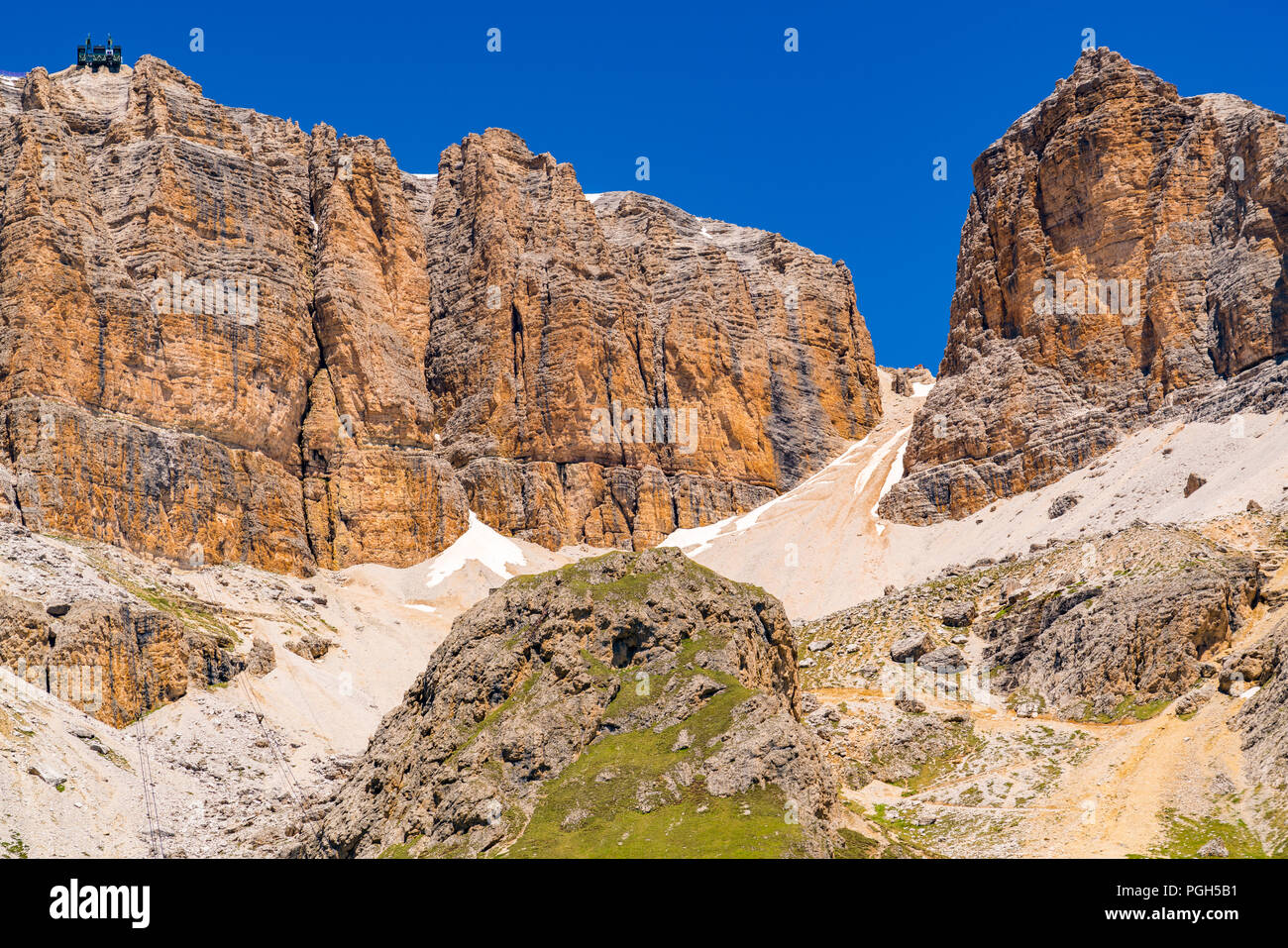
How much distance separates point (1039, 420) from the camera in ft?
468

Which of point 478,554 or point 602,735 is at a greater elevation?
point 478,554

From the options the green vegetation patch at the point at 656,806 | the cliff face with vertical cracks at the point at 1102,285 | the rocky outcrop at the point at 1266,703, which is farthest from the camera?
the cliff face with vertical cracks at the point at 1102,285

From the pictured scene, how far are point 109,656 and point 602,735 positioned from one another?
5885cm

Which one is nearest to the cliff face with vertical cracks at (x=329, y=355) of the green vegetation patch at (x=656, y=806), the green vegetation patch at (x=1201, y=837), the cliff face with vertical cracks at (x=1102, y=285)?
the cliff face with vertical cracks at (x=1102, y=285)

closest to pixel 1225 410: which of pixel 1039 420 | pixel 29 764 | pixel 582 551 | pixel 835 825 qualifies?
pixel 1039 420

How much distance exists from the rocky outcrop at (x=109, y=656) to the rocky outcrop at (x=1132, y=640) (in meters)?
59.8

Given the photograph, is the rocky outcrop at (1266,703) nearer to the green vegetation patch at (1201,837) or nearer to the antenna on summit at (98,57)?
the green vegetation patch at (1201,837)

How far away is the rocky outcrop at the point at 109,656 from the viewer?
95250 millimetres

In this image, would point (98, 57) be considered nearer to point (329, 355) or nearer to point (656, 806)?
point (329, 355)

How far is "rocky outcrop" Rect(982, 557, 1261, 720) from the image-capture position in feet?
253

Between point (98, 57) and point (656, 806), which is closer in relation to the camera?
point (656, 806)

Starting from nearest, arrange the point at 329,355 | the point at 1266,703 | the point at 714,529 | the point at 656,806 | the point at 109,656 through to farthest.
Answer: the point at 656,806 < the point at 1266,703 < the point at 109,656 < the point at 329,355 < the point at 714,529

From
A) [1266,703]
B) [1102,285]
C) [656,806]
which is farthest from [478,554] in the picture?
[656,806]

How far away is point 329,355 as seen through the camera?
165 metres
